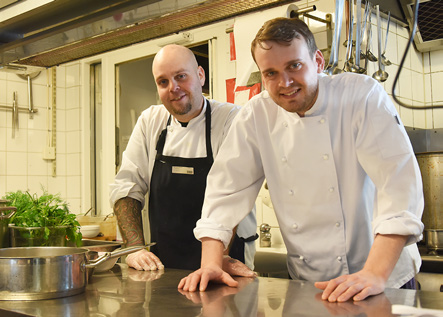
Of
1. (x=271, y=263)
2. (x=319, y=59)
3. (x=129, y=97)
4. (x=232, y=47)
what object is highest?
(x=232, y=47)

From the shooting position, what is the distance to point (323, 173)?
1.58 m

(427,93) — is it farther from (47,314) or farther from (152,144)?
(47,314)

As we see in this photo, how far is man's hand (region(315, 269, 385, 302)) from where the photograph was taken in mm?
1185

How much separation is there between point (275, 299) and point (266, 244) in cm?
180

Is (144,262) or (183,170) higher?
(183,170)

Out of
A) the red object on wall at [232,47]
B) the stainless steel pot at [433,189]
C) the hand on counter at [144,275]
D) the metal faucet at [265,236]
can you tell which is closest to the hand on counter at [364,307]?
the hand on counter at [144,275]

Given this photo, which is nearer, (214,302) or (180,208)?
(214,302)

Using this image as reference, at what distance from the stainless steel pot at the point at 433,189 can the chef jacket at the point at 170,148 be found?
90 centimetres

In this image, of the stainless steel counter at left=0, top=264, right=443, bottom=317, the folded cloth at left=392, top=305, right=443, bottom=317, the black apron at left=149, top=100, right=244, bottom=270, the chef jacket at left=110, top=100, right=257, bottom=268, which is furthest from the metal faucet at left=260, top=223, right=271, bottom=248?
the folded cloth at left=392, top=305, right=443, bottom=317

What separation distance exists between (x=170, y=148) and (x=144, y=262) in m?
0.62

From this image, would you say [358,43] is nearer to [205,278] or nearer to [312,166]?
[312,166]

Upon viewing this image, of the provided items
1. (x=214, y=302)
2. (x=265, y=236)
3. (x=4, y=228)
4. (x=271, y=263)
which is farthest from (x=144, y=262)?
(x=265, y=236)

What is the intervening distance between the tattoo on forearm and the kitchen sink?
639 mm

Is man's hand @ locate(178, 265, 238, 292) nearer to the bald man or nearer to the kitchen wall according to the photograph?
the bald man
